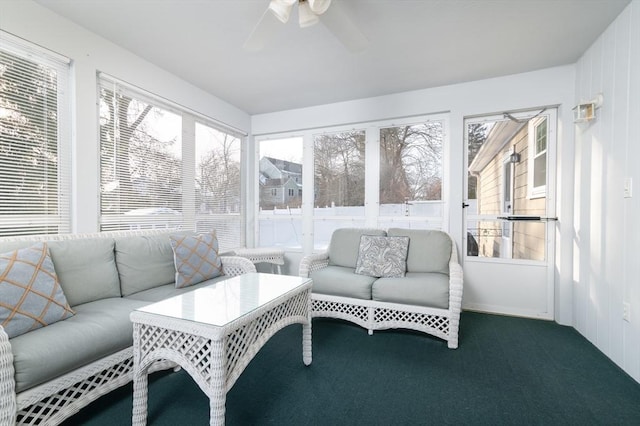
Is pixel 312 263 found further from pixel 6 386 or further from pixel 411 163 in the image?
pixel 6 386

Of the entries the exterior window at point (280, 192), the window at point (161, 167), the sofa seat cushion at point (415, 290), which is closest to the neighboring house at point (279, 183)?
the exterior window at point (280, 192)

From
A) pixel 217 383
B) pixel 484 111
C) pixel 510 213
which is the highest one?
pixel 484 111

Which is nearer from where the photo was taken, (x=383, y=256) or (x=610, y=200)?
(x=610, y=200)

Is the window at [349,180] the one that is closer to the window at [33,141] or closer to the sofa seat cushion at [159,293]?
the sofa seat cushion at [159,293]

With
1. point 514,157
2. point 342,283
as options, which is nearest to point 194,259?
point 342,283

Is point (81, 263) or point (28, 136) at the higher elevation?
point (28, 136)

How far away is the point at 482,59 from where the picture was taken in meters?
2.84

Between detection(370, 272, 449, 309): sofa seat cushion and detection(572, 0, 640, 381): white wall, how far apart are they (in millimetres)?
1149

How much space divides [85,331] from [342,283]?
1923mm

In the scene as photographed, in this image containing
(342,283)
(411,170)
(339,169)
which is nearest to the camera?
(342,283)

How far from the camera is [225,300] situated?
1746mm

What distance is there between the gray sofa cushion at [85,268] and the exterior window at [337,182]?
252 centimetres

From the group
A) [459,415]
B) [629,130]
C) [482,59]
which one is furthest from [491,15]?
[459,415]

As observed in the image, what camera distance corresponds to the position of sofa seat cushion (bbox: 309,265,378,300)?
2756mm
